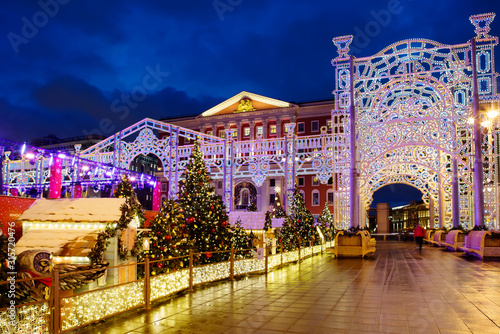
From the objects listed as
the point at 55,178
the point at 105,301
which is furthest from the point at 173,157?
the point at 105,301

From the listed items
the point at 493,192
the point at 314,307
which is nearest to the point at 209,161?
the point at 493,192

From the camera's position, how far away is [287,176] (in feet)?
97.5

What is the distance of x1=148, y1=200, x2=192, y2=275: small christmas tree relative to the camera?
1018 centimetres

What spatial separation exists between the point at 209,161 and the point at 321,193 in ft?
86.6

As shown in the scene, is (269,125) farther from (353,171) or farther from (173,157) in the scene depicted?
(353,171)

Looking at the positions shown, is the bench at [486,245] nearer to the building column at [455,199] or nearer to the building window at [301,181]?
the building column at [455,199]

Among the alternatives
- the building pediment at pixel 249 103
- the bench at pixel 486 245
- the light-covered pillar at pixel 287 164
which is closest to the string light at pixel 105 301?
the bench at pixel 486 245

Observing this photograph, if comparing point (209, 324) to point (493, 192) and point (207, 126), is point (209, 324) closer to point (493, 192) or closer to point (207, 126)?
Answer: point (493, 192)

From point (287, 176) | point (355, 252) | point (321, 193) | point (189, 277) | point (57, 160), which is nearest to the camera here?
point (189, 277)

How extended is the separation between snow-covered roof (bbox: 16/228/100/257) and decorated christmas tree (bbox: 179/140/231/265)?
510 centimetres

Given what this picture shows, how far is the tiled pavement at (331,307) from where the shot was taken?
258 inches

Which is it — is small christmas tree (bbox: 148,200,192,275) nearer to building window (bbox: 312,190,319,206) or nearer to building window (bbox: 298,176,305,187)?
building window (bbox: 312,190,319,206)

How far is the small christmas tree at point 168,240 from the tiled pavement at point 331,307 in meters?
0.92

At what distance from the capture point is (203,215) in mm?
13961
